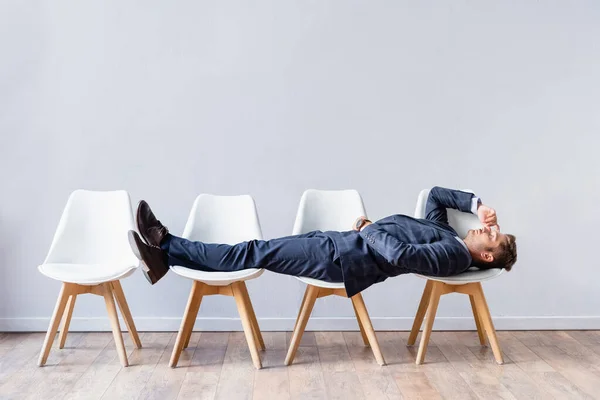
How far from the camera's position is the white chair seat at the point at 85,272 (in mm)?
2668

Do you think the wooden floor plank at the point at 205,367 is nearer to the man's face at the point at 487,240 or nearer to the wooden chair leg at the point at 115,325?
the wooden chair leg at the point at 115,325

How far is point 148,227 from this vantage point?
277 cm

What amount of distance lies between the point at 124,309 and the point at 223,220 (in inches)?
26.0

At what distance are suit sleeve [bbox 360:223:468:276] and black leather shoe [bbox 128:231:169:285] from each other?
0.96 meters

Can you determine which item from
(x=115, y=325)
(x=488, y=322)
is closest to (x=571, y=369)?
(x=488, y=322)

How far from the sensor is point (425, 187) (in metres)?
3.43

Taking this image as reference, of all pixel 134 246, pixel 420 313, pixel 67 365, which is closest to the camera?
pixel 134 246

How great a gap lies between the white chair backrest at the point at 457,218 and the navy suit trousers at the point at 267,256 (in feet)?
1.98

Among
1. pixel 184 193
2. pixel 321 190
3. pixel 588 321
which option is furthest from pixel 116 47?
pixel 588 321

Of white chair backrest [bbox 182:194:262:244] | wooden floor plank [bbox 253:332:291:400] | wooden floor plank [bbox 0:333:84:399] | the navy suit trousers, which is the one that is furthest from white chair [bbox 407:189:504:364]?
wooden floor plank [bbox 0:333:84:399]

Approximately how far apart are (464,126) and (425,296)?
1035 mm

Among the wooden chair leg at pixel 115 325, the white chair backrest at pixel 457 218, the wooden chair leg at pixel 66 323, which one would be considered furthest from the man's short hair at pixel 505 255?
the wooden chair leg at pixel 66 323

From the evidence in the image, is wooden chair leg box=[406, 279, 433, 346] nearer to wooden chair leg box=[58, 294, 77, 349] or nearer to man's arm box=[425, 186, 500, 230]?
man's arm box=[425, 186, 500, 230]

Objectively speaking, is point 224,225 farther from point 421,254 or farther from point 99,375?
point 421,254
